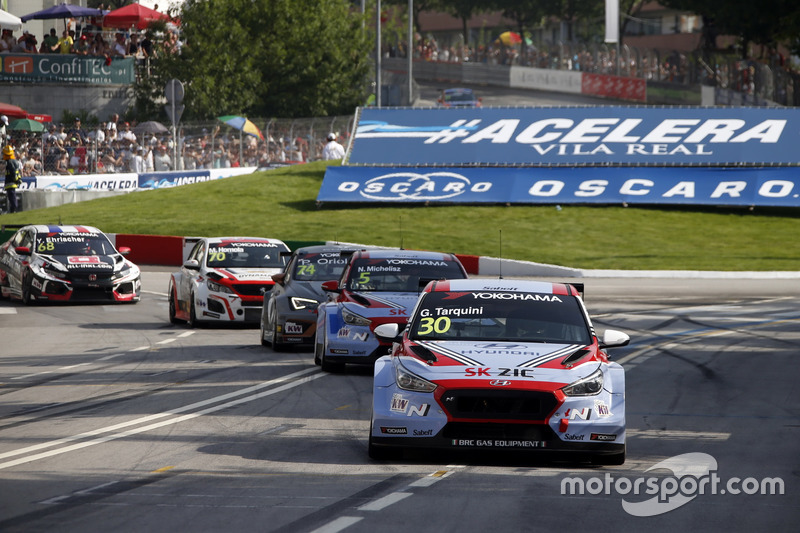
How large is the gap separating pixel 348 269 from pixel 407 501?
8.09m

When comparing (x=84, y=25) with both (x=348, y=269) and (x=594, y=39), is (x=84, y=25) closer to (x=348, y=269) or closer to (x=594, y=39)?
(x=348, y=269)

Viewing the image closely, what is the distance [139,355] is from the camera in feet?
55.3

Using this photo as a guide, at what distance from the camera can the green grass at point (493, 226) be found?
33906mm

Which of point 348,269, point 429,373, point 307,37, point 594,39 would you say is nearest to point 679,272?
point 348,269

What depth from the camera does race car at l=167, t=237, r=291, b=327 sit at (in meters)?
20.1

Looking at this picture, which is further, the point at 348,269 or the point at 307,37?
the point at 307,37

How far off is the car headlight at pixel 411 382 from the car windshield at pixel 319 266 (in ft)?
27.1

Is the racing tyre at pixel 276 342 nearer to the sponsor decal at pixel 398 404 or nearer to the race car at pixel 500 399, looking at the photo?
the race car at pixel 500 399

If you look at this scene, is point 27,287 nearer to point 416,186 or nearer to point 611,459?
point 611,459

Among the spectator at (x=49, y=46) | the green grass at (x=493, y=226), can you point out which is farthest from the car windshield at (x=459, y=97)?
the green grass at (x=493, y=226)

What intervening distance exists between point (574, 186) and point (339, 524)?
108 ft

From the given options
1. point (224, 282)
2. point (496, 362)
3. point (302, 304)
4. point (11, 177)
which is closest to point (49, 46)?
point (11, 177)

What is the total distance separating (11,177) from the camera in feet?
126

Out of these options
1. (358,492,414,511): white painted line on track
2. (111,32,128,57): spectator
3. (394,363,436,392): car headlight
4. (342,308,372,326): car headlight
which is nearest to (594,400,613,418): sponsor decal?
(394,363,436,392): car headlight
